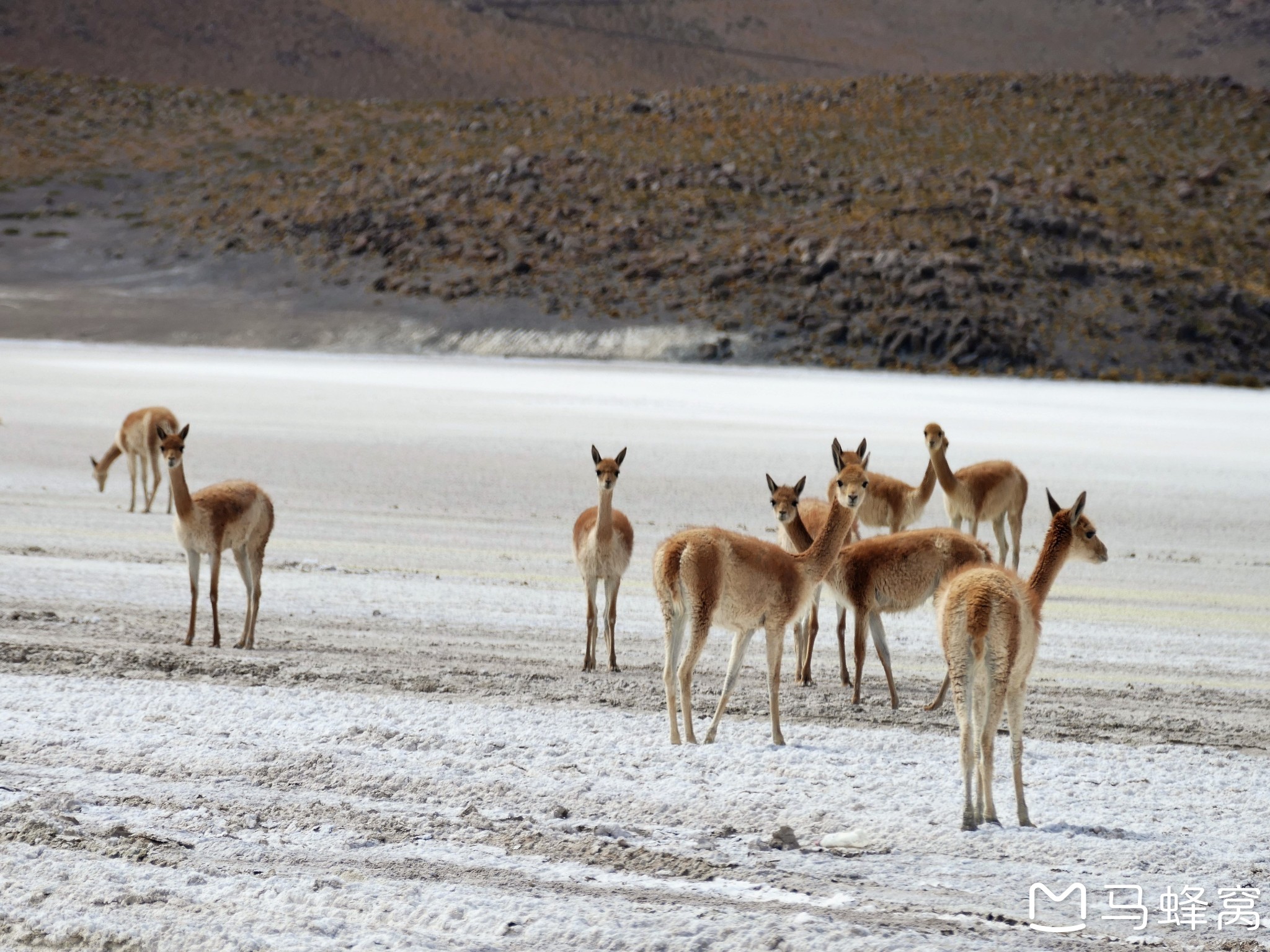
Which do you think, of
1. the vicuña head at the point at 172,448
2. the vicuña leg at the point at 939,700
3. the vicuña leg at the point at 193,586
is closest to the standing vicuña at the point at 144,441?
the vicuña head at the point at 172,448

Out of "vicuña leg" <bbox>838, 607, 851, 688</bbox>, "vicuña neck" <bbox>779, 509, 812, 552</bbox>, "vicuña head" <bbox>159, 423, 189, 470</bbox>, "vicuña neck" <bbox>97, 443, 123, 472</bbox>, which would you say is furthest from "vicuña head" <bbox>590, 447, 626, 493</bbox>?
"vicuña neck" <bbox>97, 443, 123, 472</bbox>

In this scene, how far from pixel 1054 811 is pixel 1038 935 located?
A: 1.38m

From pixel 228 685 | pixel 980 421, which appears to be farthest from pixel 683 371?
pixel 228 685

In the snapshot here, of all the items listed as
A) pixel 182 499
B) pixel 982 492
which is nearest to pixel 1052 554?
pixel 182 499

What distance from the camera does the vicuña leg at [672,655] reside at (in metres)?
7.22

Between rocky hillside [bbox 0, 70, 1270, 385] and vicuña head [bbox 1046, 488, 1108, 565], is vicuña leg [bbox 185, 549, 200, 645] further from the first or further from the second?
rocky hillside [bbox 0, 70, 1270, 385]

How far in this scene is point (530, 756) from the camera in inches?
285

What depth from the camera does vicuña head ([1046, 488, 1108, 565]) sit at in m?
6.88

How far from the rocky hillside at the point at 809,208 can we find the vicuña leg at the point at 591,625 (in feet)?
131

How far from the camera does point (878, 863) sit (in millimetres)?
5902

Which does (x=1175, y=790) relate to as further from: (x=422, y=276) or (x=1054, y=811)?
(x=422, y=276)

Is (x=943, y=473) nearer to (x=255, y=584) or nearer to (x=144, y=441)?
(x=255, y=584)

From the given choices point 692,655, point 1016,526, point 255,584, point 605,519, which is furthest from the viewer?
point 1016,526

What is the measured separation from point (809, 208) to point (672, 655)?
57.1 metres
